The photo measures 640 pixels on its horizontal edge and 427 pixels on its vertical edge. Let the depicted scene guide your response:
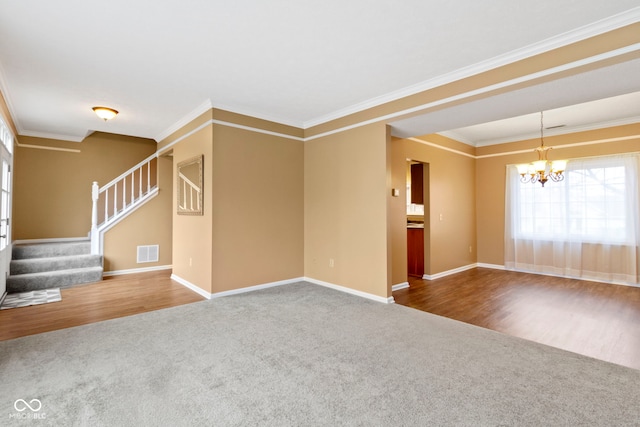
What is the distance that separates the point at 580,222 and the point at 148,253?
27.2 feet

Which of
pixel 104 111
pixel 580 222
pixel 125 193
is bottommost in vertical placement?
pixel 580 222

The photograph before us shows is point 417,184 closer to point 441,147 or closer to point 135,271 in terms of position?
point 441,147

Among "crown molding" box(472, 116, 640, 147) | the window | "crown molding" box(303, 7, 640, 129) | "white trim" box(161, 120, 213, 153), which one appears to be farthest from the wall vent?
the window

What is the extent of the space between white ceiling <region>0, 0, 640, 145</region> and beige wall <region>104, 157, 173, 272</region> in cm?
227

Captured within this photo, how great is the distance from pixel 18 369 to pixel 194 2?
3.09 m

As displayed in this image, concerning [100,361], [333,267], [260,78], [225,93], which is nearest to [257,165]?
[225,93]

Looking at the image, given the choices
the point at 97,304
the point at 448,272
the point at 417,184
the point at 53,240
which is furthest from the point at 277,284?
the point at 53,240

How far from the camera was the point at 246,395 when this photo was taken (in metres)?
2.06

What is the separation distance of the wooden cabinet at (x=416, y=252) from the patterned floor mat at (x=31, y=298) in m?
5.62

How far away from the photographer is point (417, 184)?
660 cm

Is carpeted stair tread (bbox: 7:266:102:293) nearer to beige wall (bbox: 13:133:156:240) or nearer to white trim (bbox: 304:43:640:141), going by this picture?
beige wall (bbox: 13:133:156:240)

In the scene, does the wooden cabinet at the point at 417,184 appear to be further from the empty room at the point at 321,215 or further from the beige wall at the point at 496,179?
the beige wall at the point at 496,179

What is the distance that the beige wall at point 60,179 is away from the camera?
606 cm

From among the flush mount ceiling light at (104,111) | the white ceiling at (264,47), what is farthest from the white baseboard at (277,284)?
the flush mount ceiling light at (104,111)
